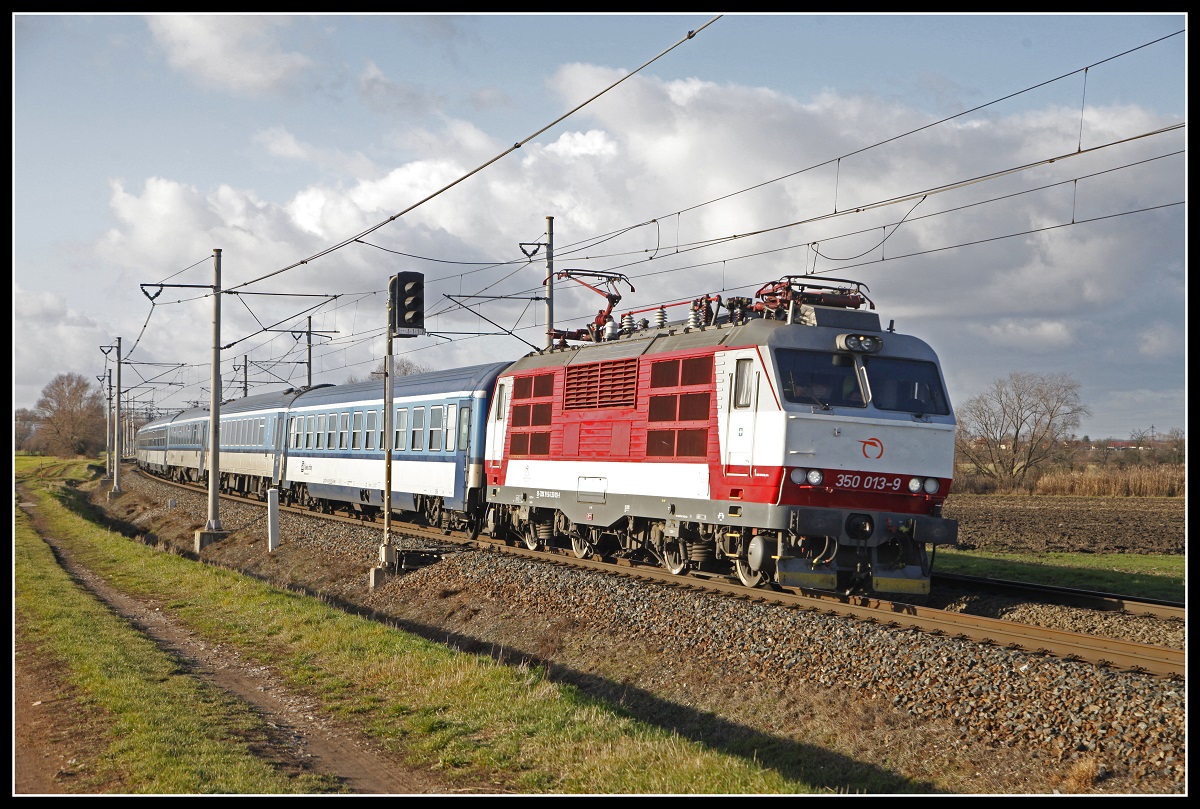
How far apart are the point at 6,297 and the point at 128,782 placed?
12.0 ft

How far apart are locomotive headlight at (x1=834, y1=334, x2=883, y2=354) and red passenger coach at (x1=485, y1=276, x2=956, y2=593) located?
0.02 meters

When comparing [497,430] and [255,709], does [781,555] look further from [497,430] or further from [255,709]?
[497,430]

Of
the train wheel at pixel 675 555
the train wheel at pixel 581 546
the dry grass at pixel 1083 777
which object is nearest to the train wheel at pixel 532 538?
the train wheel at pixel 581 546

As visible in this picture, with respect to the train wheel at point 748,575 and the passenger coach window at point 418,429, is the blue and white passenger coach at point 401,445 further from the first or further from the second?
the train wheel at point 748,575

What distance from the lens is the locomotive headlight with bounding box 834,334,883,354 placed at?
14.6 meters

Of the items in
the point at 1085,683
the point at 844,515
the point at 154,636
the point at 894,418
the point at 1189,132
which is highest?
the point at 1189,132

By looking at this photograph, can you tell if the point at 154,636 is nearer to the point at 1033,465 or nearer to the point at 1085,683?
the point at 1085,683

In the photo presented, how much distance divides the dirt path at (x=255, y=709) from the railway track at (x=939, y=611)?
6.22 m

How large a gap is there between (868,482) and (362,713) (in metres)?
7.36
